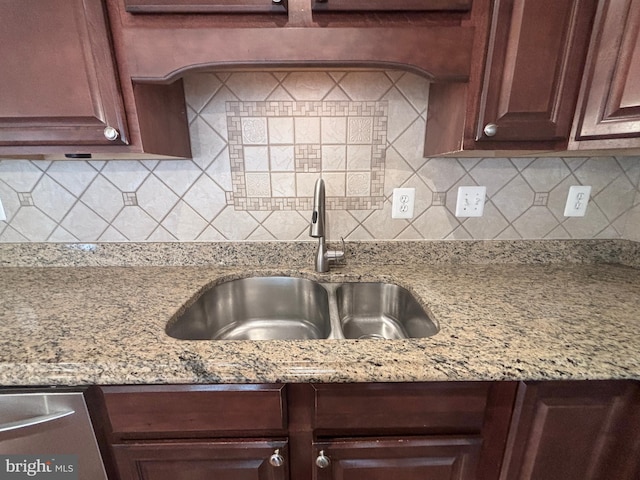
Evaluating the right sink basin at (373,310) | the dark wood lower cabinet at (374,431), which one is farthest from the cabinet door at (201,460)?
the right sink basin at (373,310)

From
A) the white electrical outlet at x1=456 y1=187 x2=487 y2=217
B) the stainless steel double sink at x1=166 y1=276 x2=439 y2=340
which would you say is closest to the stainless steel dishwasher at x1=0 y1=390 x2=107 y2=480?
the stainless steel double sink at x1=166 y1=276 x2=439 y2=340


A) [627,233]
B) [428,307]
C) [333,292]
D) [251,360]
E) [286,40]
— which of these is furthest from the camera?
[627,233]

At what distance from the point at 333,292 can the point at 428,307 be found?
34 cm

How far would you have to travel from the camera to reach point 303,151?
1069 mm

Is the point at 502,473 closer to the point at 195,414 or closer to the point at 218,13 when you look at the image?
the point at 195,414

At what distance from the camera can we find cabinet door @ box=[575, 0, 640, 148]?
69 centimetres

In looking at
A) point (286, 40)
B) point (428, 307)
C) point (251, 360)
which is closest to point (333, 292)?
point (428, 307)

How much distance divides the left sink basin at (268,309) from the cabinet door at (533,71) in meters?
0.76

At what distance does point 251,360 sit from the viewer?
60cm

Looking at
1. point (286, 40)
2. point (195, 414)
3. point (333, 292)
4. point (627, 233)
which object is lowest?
point (195, 414)

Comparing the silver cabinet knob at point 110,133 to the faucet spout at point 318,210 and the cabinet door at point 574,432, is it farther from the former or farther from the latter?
the cabinet door at point 574,432

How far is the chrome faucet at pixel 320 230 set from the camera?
0.97m

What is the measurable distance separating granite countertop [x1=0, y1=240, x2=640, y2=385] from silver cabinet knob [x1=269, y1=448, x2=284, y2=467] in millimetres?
215

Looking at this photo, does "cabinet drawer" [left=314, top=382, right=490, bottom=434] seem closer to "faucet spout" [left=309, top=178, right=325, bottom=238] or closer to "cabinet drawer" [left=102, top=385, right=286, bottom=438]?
"cabinet drawer" [left=102, top=385, right=286, bottom=438]
